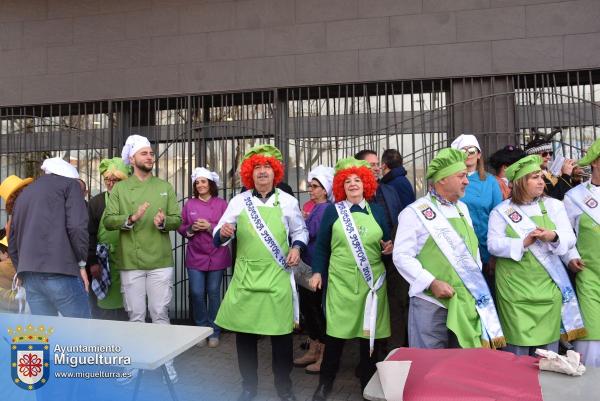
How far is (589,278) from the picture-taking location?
355cm

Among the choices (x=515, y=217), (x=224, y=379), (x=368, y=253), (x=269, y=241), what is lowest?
(x=224, y=379)

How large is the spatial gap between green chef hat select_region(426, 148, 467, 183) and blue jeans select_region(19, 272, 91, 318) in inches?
107

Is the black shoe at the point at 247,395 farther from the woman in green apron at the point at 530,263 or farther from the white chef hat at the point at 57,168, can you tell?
the white chef hat at the point at 57,168

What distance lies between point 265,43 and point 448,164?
3547 millimetres

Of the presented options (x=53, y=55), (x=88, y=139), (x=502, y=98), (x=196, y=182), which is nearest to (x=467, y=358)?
(x=196, y=182)

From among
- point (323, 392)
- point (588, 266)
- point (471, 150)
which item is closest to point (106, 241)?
point (323, 392)

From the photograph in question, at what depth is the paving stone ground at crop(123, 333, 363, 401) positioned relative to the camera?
4082 millimetres

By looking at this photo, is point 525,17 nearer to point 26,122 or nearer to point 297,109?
point 297,109

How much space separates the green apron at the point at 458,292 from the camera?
10.2 ft

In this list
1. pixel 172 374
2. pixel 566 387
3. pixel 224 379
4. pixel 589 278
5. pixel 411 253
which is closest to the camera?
pixel 566 387

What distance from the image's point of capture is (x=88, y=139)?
6766 millimetres

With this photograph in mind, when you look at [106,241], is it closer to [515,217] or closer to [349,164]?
[349,164]

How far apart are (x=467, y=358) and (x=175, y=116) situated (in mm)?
5368

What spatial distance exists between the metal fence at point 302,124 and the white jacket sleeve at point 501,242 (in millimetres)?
2327
